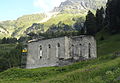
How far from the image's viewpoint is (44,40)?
61281 millimetres

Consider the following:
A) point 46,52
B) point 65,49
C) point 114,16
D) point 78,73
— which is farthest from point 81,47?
point 114,16

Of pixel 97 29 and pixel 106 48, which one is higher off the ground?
pixel 97 29

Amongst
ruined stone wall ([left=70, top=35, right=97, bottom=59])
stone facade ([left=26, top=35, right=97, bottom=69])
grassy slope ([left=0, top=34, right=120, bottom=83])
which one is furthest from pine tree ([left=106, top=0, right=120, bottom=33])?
ruined stone wall ([left=70, top=35, right=97, bottom=59])

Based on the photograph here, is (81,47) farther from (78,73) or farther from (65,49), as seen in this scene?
(78,73)

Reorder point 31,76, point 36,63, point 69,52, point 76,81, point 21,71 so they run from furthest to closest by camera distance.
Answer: point 36,63 → point 69,52 → point 21,71 → point 31,76 → point 76,81

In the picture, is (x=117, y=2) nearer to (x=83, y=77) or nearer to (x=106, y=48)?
(x=106, y=48)

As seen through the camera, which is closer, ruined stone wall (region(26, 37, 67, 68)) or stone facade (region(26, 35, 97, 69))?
stone facade (region(26, 35, 97, 69))

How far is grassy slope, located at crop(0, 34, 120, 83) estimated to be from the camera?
25.8 meters

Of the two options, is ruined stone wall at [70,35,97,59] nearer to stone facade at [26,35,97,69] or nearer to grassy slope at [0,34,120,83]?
stone facade at [26,35,97,69]

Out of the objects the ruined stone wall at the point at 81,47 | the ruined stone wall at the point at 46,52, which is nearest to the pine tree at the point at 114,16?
the ruined stone wall at the point at 81,47

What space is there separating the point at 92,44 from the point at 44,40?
493 inches

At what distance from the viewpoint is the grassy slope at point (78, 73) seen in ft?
84.5

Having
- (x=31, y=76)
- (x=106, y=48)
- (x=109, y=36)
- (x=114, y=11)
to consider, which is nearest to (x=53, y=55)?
(x=31, y=76)

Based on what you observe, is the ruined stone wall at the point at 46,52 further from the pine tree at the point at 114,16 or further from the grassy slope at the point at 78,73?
the pine tree at the point at 114,16
